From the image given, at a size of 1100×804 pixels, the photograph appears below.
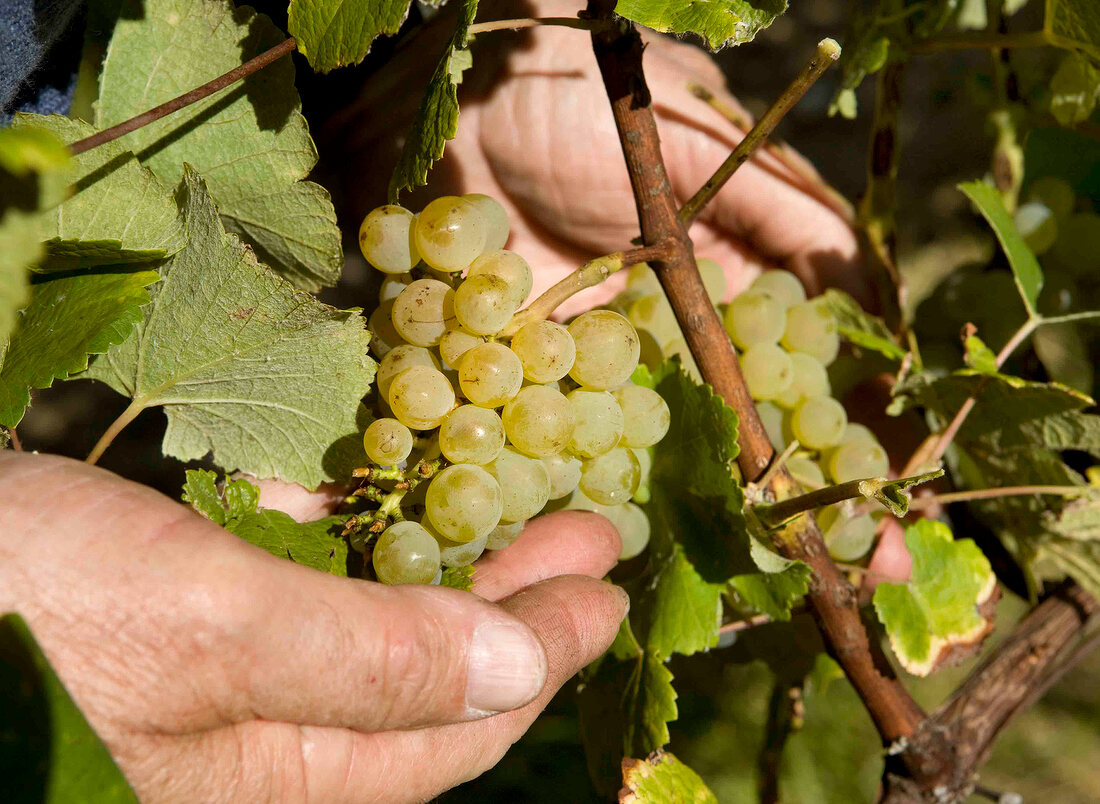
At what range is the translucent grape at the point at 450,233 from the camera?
573 millimetres

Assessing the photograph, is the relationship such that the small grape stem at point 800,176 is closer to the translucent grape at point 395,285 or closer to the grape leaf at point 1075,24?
the grape leaf at point 1075,24

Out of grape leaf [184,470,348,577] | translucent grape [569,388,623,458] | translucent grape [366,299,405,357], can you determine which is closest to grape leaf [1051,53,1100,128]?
translucent grape [569,388,623,458]

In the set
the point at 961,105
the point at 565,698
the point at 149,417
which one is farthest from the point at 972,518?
the point at 149,417

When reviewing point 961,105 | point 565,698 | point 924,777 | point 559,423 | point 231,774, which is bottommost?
point 565,698

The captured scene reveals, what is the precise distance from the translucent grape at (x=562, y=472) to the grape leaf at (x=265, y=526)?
16cm

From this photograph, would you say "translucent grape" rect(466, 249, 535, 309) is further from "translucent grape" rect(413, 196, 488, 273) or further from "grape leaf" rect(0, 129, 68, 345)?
"grape leaf" rect(0, 129, 68, 345)

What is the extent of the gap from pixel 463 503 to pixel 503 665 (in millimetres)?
104

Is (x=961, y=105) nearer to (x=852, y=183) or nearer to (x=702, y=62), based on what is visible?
(x=852, y=183)

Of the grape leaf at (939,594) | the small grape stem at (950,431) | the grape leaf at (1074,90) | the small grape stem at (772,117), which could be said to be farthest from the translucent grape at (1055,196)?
the small grape stem at (772,117)

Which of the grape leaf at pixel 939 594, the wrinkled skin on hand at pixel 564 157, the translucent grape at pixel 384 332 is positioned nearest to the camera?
the translucent grape at pixel 384 332

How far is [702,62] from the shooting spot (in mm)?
1081

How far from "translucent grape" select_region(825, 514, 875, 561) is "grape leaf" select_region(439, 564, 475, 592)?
0.37m

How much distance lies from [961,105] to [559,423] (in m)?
1.59

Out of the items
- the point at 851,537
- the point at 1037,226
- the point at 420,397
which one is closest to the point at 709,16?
the point at 420,397
